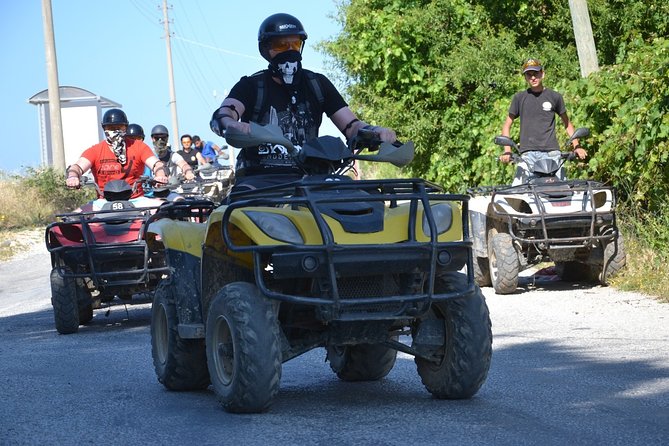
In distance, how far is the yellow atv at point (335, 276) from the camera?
20.0 ft

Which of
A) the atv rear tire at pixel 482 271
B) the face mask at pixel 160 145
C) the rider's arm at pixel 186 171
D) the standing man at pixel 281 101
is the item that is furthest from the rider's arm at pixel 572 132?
the face mask at pixel 160 145

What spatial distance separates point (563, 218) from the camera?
12961 millimetres

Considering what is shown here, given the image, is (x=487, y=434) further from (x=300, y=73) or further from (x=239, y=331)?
(x=300, y=73)

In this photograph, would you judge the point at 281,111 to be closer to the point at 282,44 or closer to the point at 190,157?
the point at 282,44

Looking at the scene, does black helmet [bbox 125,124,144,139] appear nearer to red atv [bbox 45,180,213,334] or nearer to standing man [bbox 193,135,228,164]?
red atv [bbox 45,180,213,334]

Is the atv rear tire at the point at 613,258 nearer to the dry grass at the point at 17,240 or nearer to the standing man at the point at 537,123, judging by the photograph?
the standing man at the point at 537,123

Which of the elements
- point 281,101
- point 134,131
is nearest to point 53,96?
point 134,131

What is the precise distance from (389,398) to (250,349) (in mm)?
1131

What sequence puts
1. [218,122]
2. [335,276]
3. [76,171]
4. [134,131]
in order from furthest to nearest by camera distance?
[134,131] < [76,171] < [218,122] < [335,276]

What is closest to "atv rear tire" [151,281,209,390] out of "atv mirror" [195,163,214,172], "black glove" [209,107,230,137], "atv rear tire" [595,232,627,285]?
"black glove" [209,107,230,137]

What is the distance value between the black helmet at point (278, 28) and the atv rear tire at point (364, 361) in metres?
1.90

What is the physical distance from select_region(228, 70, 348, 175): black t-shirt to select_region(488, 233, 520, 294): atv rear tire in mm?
5692

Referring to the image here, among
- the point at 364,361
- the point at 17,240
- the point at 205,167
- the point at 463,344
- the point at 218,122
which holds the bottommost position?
the point at 17,240

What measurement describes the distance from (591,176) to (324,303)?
31.7 feet
